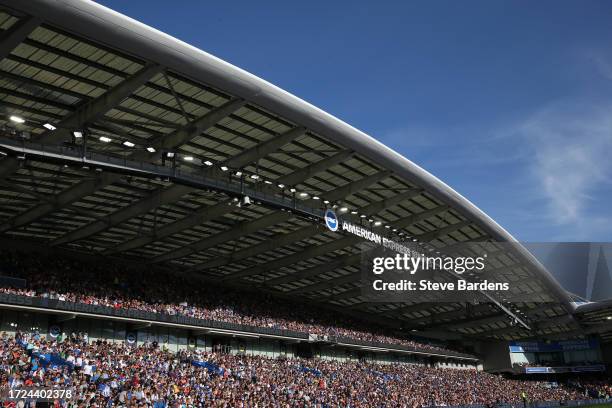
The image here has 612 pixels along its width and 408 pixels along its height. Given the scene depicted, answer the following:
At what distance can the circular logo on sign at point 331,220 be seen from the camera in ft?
119

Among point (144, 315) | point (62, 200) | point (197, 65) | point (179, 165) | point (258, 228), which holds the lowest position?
point (144, 315)

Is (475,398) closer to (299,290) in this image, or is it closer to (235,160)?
(299,290)

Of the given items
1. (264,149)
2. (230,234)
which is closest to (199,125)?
(264,149)

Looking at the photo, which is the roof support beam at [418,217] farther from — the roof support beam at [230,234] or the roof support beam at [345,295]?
the roof support beam at [345,295]

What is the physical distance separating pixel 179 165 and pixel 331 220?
35.2 ft

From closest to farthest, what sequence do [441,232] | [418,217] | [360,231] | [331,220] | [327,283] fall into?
[331,220] < [360,231] < [418,217] < [441,232] < [327,283]

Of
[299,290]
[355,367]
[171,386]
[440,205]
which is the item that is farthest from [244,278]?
[171,386]

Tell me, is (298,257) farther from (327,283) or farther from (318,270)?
(327,283)

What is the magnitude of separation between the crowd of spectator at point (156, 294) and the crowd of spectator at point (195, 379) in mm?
2927

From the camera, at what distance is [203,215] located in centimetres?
3794

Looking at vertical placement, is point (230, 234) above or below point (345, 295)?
above

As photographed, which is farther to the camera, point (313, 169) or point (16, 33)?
point (313, 169)

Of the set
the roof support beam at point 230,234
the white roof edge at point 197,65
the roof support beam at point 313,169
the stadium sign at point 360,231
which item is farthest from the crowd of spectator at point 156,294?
the white roof edge at point 197,65

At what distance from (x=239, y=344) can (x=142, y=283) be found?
9.70 m
